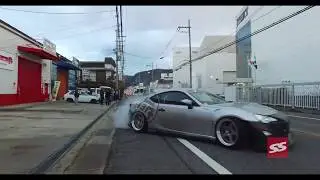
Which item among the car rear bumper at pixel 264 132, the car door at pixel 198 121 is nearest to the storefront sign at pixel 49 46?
the car door at pixel 198 121

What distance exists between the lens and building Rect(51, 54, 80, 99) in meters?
56.8

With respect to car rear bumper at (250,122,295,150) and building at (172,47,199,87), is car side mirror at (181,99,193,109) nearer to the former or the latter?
car rear bumper at (250,122,295,150)

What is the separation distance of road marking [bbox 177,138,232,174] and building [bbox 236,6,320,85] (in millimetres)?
22452

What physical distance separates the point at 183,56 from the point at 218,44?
103ft

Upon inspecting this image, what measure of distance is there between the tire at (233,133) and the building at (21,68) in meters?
25.6

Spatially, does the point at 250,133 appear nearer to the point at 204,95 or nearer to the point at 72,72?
the point at 204,95

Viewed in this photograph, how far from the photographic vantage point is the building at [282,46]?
41500 millimetres

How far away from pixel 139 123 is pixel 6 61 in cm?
2299

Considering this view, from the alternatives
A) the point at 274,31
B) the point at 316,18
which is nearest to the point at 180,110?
the point at 316,18

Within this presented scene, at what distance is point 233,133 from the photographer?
11.4m

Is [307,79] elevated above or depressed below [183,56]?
below

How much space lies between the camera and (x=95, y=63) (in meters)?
142

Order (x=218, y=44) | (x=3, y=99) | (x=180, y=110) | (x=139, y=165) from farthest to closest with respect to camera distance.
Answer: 1. (x=218, y=44)
2. (x=3, y=99)
3. (x=180, y=110)
4. (x=139, y=165)

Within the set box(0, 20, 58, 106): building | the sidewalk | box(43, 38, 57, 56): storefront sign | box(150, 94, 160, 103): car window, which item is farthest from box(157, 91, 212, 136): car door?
box(43, 38, 57, 56): storefront sign
